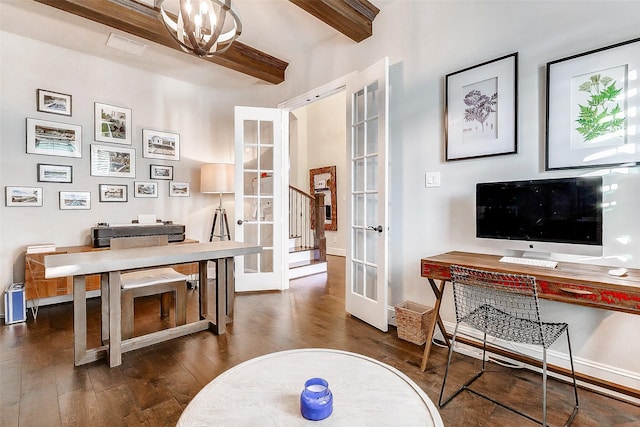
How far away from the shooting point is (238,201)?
3.93 metres

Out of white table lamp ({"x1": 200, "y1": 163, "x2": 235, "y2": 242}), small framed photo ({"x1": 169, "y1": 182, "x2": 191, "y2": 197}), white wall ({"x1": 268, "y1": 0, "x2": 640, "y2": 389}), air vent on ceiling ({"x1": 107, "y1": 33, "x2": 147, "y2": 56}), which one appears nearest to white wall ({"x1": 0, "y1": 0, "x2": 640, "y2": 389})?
white wall ({"x1": 268, "y1": 0, "x2": 640, "y2": 389})

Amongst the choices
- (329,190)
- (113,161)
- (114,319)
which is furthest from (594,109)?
(329,190)

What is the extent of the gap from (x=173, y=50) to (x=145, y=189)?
174 cm

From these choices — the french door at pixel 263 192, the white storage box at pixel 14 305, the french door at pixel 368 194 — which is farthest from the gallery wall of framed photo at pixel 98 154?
the french door at pixel 368 194

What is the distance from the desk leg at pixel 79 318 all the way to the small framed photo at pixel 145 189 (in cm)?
A: 219

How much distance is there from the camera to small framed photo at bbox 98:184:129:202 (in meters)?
3.76

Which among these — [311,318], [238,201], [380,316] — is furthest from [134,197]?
[380,316]

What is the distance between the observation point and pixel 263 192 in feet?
13.3

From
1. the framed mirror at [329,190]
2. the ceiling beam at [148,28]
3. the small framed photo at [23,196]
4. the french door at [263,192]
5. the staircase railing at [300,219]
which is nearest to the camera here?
the ceiling beam at [148,28]

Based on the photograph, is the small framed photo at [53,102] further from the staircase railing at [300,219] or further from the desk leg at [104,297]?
the staircase railing at [300,219]

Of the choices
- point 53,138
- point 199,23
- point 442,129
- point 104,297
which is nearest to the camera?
point 199,23

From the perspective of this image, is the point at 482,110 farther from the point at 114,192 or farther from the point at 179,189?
the point at 114,192

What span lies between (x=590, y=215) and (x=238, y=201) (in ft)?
11.0

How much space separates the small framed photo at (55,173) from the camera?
3338 mm
